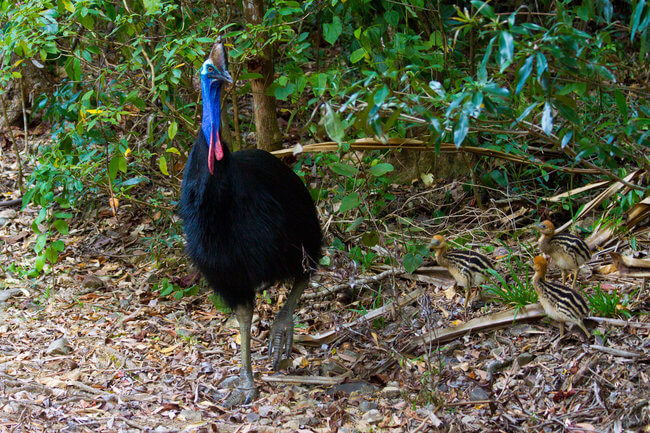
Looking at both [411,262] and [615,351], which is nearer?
[615,351]

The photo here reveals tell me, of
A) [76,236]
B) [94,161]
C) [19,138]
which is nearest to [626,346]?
[94,161]

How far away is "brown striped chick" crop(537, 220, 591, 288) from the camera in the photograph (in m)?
4.30

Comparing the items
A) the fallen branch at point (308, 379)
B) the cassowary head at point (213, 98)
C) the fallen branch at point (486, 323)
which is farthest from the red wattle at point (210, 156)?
the fallen branch at point (486, 323)

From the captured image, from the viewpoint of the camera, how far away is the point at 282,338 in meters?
4.63

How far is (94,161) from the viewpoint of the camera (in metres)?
5.66

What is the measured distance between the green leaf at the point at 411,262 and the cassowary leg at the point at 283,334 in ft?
2.25

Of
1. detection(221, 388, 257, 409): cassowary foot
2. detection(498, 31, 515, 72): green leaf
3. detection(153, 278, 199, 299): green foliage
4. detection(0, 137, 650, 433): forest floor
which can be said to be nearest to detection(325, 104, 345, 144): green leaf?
detection(498, 31, 515, 72): green leaf

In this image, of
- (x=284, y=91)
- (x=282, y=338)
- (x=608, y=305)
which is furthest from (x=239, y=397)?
(x=608, y=305)

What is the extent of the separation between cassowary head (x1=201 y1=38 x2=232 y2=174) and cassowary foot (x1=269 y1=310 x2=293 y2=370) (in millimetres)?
1253

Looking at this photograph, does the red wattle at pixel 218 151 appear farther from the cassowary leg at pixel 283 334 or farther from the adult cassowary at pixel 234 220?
the cassowary leg at pixel 283 334

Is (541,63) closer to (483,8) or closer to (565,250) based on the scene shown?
(483,8)

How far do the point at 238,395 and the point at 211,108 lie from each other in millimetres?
1691

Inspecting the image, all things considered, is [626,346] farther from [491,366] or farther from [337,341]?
[337,341]

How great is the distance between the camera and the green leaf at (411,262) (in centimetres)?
481
